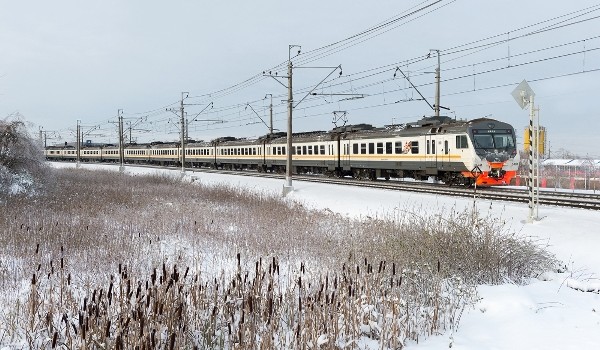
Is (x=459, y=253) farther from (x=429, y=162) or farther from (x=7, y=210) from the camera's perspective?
(x=429, y=162)

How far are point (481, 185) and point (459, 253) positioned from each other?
14.1 metres

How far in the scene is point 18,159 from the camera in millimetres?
17422

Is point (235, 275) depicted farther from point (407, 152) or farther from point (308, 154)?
point (308, 154)

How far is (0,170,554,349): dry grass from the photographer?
402 centimetres

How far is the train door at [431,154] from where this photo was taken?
20859 mm

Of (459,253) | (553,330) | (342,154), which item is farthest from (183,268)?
(342,154)

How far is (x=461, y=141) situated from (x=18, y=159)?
1668cm

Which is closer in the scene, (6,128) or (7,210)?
(7,210)

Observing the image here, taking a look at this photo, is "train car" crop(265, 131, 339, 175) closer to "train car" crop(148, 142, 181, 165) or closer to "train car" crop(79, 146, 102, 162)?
"train car" crop(148, 142, 181, 165)

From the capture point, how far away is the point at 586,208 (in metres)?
13.1

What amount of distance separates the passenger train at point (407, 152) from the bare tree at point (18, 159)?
9931 mm

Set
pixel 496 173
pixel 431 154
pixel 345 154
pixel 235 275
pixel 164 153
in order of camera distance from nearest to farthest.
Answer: pixel 235 275 → pixel 496 173 → pixel 431 154 → pixel 345 154 → pixel 164 153

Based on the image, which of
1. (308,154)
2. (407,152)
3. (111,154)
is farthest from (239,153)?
(111,154)

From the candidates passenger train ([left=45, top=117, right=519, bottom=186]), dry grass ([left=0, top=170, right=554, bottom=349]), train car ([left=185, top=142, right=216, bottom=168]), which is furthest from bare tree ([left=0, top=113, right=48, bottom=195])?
train car ([left=185, top=142, right=216, bottom=168])
